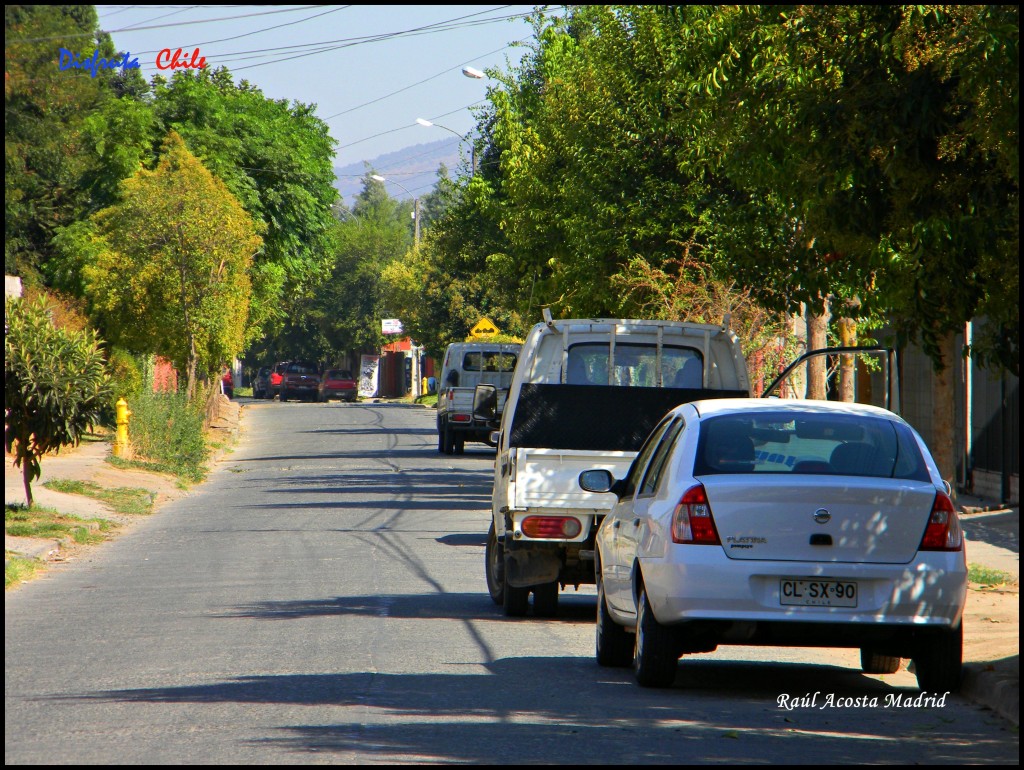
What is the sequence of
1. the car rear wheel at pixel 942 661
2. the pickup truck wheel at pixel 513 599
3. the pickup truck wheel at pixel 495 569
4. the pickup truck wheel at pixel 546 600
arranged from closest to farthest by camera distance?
the car rear wheel at pixel 942 661, the pickup truck wheel at pixel 513 599, the pickup truck wheel at pixel 495 569, the pickup truck wheel at pixel 546 600

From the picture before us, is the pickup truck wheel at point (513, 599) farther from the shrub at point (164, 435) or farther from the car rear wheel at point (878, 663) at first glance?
the shrub at point (164, 435)

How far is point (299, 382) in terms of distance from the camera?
7638 centimetres

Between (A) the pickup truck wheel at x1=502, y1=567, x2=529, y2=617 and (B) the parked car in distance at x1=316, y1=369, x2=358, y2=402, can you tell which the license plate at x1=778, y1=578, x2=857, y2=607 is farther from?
(B) the parked car in distance at x1=316, y1=369, x2=358, y2=402

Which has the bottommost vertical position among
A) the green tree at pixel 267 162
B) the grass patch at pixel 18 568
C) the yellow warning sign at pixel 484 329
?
the grass patch at pixel 18 568

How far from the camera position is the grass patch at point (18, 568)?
46.0ft

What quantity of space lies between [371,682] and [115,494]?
15493 mm

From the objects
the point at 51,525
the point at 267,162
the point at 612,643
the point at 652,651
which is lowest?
the point at 51,525

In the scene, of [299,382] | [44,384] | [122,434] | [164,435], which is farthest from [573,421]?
[299,382]

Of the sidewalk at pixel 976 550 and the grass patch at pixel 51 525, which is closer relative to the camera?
the sidewalk at pixel 976 550

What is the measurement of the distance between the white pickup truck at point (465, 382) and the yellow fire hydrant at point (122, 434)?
8.22 metres

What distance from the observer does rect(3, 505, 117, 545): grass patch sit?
17.3m

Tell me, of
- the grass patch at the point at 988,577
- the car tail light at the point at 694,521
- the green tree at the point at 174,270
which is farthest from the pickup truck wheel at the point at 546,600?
the green tree at the point at 174,270

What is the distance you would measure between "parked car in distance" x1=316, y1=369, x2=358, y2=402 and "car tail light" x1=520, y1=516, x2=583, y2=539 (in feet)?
224

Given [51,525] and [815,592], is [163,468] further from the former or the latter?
[815,592]
